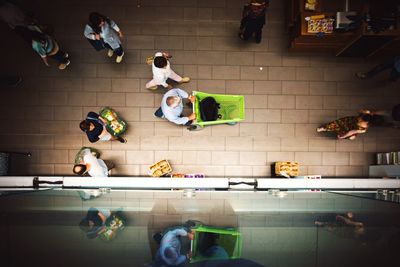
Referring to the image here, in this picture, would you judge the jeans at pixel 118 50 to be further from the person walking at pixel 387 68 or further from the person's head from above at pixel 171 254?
the person walking at pixel 387 68

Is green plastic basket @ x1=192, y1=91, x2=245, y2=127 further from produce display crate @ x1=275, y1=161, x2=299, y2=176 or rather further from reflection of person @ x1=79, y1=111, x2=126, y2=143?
reflection of person @ x1=79, y1=111, x2=126, y2=143

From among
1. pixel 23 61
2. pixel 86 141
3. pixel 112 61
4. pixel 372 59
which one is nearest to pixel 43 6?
pixel 23 61

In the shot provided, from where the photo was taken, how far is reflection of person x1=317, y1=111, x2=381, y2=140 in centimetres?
446

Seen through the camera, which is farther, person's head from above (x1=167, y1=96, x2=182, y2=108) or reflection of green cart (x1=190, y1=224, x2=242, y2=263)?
person's head from above (x1=167, y1=96, x2=182, y2=108)

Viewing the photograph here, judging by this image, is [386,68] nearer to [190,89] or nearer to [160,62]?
[190,89]

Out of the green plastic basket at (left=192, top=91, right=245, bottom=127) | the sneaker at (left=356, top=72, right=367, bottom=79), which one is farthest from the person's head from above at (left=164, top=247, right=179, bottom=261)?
the sneaker at (left=356, top=72, right=367, bottom=79)

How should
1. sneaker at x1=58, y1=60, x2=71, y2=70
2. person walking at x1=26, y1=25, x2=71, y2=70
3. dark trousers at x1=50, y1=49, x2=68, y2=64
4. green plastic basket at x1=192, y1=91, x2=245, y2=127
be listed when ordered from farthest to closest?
sneaker at x1=58, y1=60, x2=71, y2=70
dark trousers at x1=50, y1=49, x2=68, y2=64
green plastic basket at x1=192, y1=91, x2=245, y2=127
person walking at x1=26, y1=25, x2=71, y2=70

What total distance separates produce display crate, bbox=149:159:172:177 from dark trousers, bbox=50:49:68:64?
8.55 feet

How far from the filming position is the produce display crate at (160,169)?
16.3 feet

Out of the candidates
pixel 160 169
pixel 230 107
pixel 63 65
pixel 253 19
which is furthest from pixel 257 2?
pixel 63 65

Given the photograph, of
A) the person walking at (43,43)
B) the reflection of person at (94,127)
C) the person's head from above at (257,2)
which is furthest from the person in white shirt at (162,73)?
the person walking at (43,43)

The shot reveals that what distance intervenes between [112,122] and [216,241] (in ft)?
11.9

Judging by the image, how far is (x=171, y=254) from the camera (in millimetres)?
1544

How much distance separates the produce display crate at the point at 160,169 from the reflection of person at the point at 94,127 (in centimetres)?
100
